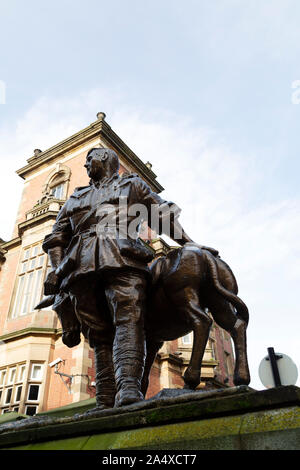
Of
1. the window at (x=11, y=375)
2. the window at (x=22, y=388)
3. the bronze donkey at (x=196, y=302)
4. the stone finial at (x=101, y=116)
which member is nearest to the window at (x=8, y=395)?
the window at (x=22, y=388)

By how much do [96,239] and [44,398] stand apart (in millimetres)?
10818

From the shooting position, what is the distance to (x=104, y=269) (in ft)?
10.7

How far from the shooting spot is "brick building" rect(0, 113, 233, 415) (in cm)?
1266

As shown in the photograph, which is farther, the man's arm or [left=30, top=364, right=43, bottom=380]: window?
[left=30, top=364, right=43, bottom=380]: window

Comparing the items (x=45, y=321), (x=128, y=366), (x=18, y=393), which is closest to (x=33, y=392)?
(x=18, y=393)

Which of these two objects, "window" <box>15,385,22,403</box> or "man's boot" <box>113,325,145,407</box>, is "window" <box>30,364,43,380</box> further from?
"man's boot" <box>113,325,145,407</box>

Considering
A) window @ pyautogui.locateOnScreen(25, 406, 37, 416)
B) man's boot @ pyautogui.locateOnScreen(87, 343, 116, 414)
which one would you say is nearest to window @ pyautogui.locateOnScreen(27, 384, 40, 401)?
window @ pyautogui.locateOnScreen(25, 406, 37, 416)

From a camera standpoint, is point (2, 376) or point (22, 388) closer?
point (22, 388)

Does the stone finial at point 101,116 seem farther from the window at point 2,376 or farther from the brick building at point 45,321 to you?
the window at point 2,376

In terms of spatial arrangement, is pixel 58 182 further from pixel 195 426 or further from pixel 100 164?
pixel 195 426

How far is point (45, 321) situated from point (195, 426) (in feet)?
42.7

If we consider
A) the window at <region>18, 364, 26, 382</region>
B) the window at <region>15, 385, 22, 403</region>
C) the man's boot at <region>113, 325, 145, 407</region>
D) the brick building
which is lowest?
the man's boot at <region>113, 325, 145, 407</region>

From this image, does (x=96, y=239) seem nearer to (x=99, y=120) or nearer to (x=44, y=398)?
(x=44, y=398)

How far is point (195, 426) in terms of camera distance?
191cm
